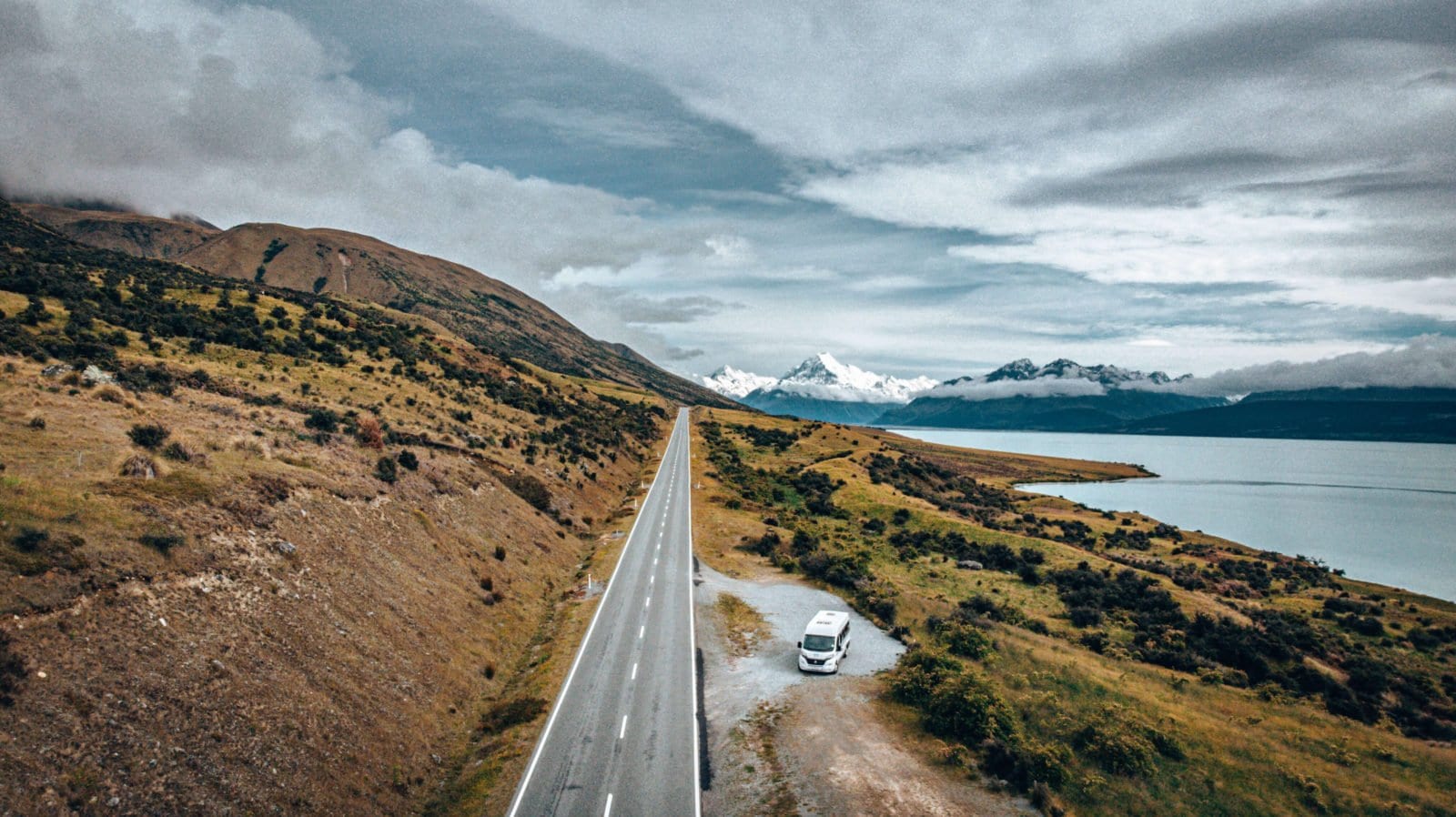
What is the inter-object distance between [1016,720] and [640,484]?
172ft

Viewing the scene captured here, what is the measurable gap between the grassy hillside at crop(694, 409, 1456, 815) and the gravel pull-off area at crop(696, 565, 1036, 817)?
5.12 feet

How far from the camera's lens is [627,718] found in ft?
66.9

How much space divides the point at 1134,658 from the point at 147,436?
1724 inches

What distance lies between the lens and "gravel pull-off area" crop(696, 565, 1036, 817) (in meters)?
16.3

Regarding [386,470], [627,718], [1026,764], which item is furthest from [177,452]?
[1026,764]

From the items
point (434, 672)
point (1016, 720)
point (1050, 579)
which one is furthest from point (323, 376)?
point (1050, 579)

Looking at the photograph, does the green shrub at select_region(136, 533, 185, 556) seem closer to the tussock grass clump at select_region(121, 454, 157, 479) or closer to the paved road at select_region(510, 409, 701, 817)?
the tussock grass clump at select_region(121, 454, 157, 479)

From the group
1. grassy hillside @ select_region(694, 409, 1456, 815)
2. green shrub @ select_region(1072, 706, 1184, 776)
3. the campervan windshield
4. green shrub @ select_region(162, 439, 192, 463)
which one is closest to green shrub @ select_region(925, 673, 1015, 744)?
grassy hillside @ select_region(694, 409, 1456, 815)

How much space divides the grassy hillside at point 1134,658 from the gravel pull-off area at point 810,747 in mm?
1561

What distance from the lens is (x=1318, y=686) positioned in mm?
29328

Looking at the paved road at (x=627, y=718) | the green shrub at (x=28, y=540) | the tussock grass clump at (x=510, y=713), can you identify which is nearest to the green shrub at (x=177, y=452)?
the green shrub at (x=28, y=540)

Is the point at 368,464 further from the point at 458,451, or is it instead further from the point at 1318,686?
the point at 1318,686

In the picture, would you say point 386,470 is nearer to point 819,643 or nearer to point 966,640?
point 819,643

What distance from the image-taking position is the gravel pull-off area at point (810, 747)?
53.6 feet
